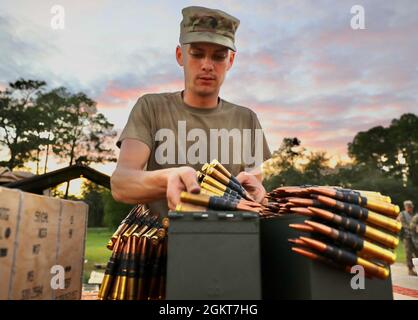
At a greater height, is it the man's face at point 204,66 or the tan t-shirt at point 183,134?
the man's face at point 204,66

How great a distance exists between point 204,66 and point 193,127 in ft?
1.84

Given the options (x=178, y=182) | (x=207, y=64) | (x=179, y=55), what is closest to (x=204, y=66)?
(x=207, y=64)

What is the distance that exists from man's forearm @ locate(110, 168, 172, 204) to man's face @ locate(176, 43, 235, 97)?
0.94 m

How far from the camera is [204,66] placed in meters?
3.16

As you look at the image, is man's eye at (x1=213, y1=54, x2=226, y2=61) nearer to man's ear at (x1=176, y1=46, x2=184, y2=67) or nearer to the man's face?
the man's face

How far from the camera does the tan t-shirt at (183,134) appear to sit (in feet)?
10.8

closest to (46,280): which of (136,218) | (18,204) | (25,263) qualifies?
(25,263)

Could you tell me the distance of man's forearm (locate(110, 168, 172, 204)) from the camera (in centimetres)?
266

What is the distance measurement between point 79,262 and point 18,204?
1.85 m

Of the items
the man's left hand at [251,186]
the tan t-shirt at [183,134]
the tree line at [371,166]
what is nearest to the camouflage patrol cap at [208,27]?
the tan t-shirt at [183,134]

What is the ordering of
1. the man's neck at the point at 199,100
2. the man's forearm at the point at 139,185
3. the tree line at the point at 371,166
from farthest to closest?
the tree line at the point at 371,166
the man's neck at the point at 199,100
the man's forearm at the point at 139,185

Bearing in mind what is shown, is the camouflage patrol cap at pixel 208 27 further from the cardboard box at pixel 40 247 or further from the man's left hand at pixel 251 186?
the cardboard box at pixel 40 247

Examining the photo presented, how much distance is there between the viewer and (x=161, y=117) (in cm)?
339

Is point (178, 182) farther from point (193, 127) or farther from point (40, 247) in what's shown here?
point (40, 247)
